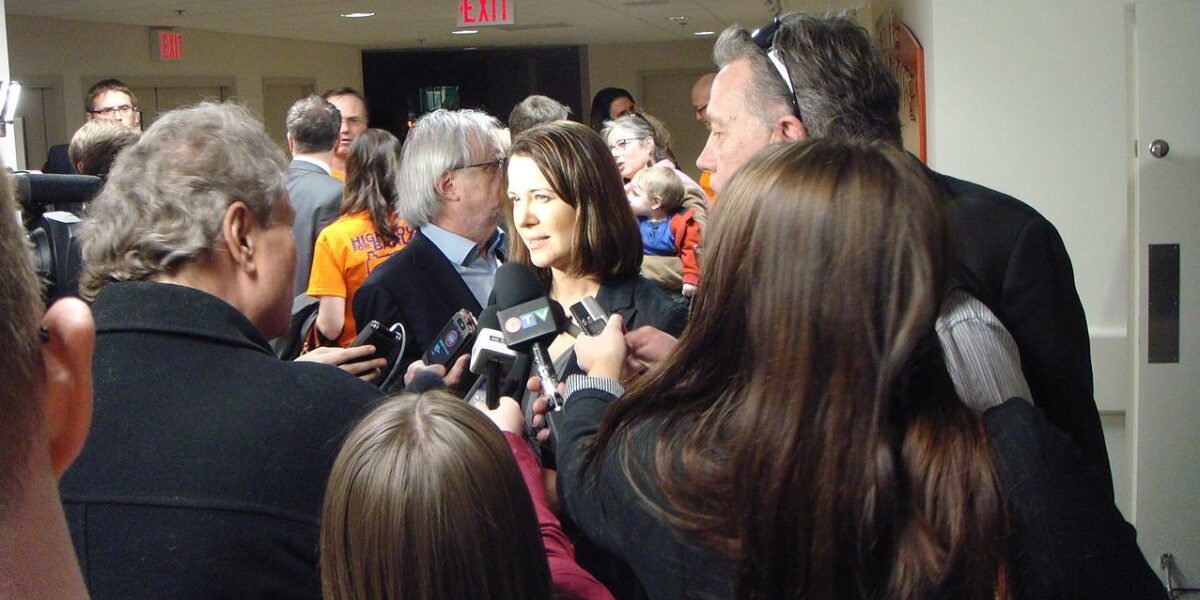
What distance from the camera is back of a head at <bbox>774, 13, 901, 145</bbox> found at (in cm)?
174

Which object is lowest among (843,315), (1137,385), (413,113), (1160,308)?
(1137,385)

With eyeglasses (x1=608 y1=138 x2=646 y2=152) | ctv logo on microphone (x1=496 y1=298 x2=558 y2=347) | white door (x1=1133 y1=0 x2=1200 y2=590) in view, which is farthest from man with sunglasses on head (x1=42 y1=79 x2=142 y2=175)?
white door (x1=1133 y1=0 x2=1200 y2=590)

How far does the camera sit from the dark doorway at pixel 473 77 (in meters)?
16.5

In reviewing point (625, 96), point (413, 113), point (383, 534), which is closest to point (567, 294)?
point (383, 534)

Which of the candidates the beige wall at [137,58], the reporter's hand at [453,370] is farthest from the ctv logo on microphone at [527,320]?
the beige wall at [137,58]

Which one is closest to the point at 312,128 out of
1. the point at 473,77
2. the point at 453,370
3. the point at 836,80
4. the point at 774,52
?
the point at 453,370

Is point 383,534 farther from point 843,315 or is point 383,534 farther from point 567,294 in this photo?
point 567,294

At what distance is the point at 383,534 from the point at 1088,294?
296 cm

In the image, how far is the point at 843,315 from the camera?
1.04 meters

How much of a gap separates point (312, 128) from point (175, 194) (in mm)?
2941

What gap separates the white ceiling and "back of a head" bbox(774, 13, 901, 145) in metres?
6.14

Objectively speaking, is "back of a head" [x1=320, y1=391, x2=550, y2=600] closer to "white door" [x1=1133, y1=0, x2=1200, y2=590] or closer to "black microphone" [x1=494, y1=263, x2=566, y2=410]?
"black microphone" [x1=494, y1=263, x2=566, y2=410]

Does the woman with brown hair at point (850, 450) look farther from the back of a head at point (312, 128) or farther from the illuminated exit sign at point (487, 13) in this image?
the illuminated exit sign at point (487, 13)

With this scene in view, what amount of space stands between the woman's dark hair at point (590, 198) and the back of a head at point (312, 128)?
2176 mm
